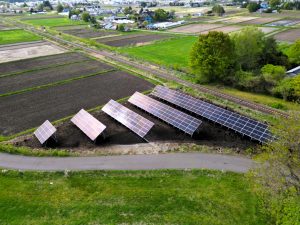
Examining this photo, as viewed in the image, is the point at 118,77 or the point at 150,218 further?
the point at 118,77

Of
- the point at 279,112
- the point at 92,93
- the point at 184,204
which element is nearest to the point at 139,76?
the point at 92,93

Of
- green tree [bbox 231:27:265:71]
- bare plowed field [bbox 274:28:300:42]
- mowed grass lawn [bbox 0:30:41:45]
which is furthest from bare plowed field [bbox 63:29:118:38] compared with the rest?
green tree [bbox 231:27:265:71]

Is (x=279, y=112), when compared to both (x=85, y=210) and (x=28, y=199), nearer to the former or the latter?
(x=85, y=210)

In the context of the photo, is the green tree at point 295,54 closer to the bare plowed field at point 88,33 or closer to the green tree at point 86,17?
the bare plowed field at point 88,33

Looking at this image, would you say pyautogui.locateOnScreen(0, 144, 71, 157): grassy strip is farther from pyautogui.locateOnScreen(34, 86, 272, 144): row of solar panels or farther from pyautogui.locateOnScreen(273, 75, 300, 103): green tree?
pyautogui.locateOnScreen(273, 75, 300, 103): green tree

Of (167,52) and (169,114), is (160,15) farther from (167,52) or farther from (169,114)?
(169,114)

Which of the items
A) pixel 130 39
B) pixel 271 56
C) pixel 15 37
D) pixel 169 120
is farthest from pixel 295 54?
pixel 15 37
